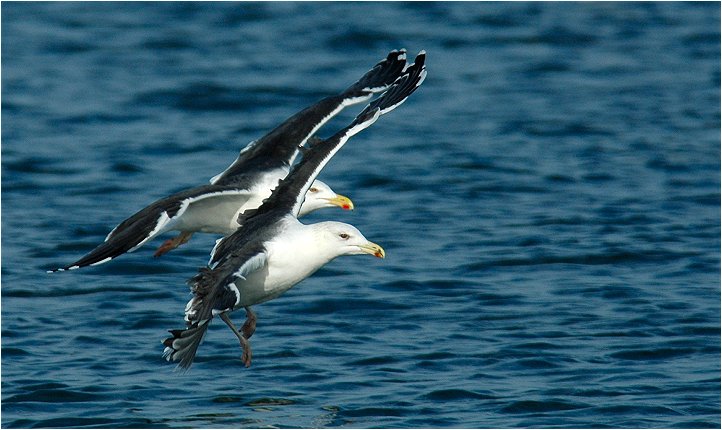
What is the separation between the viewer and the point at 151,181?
18953 mm

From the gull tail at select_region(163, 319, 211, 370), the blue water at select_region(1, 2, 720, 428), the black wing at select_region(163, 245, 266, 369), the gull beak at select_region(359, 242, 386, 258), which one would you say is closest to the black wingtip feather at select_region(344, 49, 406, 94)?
the blue water at select_region(1, 2, 720, 428)

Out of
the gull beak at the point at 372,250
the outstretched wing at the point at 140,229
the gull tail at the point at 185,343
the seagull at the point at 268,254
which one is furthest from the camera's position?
the gull beak at the point at 372,250

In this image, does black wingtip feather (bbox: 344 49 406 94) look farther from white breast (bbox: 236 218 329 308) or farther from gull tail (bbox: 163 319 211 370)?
gull tail (bbox: 163 319 211 370)

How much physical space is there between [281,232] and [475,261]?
4967 millimetres

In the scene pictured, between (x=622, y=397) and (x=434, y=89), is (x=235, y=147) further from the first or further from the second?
(x=622, y=397)

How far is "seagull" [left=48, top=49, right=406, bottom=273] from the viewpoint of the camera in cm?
1112

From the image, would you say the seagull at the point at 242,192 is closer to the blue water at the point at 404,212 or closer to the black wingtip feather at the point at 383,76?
the black wingtip feather at the point at 383,76

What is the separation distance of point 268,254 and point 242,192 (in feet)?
5.59

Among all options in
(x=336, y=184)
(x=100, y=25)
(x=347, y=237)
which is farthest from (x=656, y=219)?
(x=100, y=25)

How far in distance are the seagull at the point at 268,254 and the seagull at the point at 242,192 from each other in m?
0.53

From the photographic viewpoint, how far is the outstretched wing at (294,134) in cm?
1339

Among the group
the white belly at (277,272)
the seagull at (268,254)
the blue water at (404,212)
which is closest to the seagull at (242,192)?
the seagull at (268,254)

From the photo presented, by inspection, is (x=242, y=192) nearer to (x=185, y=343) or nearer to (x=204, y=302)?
(x=204, y=302)

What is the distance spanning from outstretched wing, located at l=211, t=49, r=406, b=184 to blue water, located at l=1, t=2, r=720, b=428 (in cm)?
153
